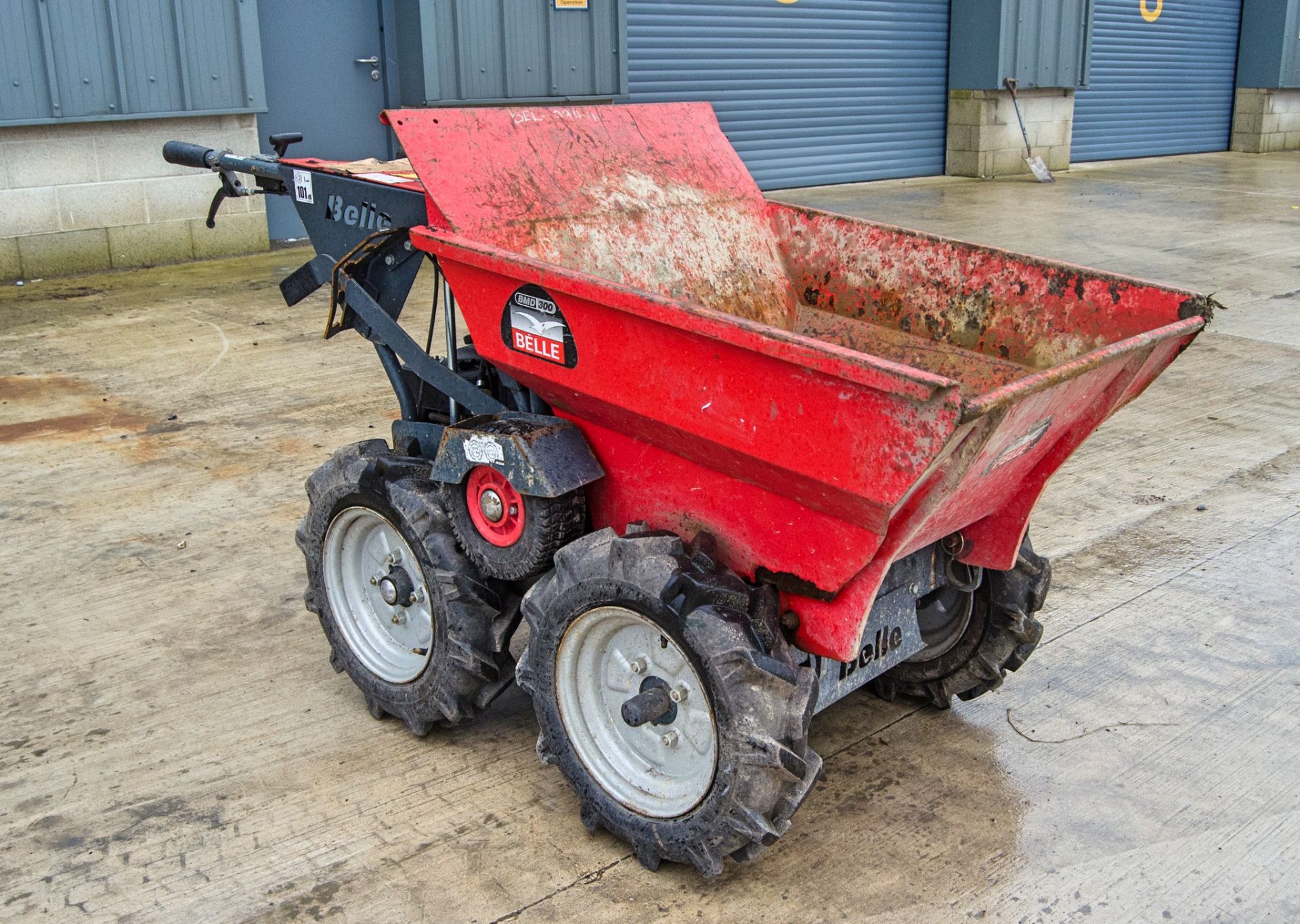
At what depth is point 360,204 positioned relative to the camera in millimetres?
3281

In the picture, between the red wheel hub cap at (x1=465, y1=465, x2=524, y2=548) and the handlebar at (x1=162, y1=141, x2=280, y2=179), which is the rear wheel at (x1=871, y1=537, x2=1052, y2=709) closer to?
the red wheel hub cap at (x1=465, y1=465, x2=524, y2=548)

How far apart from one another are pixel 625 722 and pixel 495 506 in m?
0.59

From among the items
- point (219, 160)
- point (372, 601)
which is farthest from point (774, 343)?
point (219, 160)

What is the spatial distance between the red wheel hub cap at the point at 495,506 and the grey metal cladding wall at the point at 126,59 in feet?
21.2

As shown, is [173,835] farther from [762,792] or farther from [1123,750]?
[1123,750]

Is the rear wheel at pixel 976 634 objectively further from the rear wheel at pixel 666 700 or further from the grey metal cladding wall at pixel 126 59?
the grey metal cladding wall at pixel 126 59

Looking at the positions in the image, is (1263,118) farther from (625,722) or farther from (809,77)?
(625,722)

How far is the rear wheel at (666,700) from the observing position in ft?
8.03

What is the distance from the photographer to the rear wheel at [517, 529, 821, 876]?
2447mm

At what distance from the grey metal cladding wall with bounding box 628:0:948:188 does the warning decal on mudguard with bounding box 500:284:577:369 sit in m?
9.25

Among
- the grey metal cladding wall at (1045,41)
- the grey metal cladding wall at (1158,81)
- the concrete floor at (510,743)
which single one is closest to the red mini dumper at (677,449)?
the concrete floor at (510,743)

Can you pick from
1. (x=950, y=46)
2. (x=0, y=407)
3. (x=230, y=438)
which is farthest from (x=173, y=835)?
(x=950, y=46)

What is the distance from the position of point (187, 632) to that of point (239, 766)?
2.64ft

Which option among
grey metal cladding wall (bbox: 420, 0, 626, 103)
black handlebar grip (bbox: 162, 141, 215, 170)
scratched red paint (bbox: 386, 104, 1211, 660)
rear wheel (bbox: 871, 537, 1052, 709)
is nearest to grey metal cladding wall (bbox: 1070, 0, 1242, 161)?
grey metal cladding wall (bbox: 420, 0, 626, 103)
